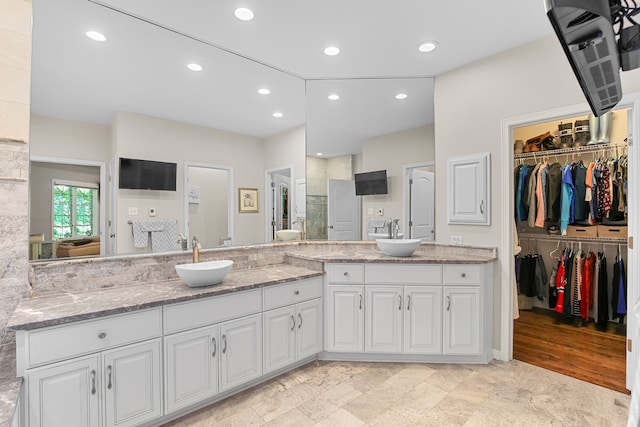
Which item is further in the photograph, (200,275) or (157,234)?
(157,234)

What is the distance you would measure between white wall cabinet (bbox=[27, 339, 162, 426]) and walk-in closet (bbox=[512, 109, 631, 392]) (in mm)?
2945

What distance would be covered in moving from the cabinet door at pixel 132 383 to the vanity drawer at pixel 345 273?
4.65 feet

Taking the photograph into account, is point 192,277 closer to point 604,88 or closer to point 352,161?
point 352,161

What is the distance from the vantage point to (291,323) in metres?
2.57

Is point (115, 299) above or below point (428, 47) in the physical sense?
below

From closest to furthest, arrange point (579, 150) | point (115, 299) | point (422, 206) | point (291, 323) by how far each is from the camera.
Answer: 1. point (115, 299)
2. point (291, 323)
3. point (422, 206)
4. point (579, 150)

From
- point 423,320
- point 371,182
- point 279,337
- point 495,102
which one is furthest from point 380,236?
point 495,102

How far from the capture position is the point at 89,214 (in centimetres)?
221

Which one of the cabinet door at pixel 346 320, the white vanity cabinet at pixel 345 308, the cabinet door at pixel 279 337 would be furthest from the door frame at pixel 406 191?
the cabinet door at pixel 279 337

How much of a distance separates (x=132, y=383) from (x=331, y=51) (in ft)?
9.04

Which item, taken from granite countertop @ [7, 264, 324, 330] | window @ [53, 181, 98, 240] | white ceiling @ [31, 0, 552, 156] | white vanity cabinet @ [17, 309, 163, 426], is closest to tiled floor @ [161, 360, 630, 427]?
white vanity cabinet @ [17, 309, 163, 426]

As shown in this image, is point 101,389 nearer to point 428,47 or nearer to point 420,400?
point 420,400

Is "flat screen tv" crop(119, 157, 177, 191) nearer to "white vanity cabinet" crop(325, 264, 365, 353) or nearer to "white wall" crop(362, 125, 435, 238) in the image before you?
"white vanity cabinet" crop(325, 264, 365, 353)

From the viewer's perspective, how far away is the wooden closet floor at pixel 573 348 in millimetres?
2568
